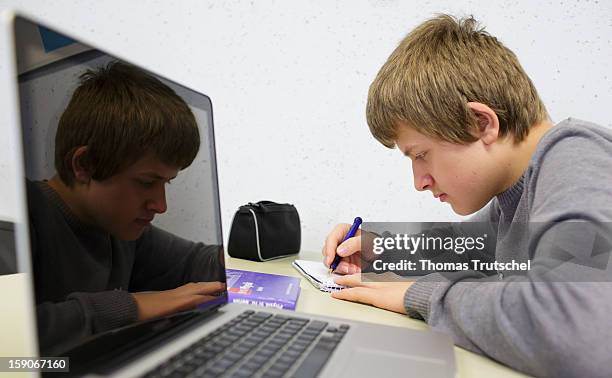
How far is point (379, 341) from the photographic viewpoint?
1.37 feet

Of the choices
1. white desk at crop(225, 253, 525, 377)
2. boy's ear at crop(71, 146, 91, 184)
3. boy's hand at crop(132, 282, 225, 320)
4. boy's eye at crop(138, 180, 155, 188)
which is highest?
boy's ear at crop(71, 146, 91, 184)

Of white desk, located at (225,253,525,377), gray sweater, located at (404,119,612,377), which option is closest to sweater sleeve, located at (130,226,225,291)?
white desk, located at (225,253,525,377)

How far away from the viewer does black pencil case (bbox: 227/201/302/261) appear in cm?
93

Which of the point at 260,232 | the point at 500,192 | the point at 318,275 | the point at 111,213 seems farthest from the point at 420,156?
the point at 111,213

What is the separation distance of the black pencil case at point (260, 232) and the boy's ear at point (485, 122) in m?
0.50

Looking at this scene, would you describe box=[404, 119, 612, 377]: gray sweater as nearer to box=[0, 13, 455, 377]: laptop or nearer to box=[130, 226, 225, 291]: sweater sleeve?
box=[0, 13, 455, 377]: laptop

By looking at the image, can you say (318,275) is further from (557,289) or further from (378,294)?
(557,289)

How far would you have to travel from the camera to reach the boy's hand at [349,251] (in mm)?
783

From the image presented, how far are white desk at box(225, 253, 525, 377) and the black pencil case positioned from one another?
0.09 feet

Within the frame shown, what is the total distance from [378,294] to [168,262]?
0.33 meters

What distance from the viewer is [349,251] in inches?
30.8

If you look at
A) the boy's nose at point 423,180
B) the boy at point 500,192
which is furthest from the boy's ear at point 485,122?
the boy's nose at point 423,180

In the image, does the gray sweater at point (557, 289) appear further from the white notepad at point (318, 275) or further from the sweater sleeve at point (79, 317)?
the sweater sleeve at point (79, 317)

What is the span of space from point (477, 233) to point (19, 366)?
33.8 inches
